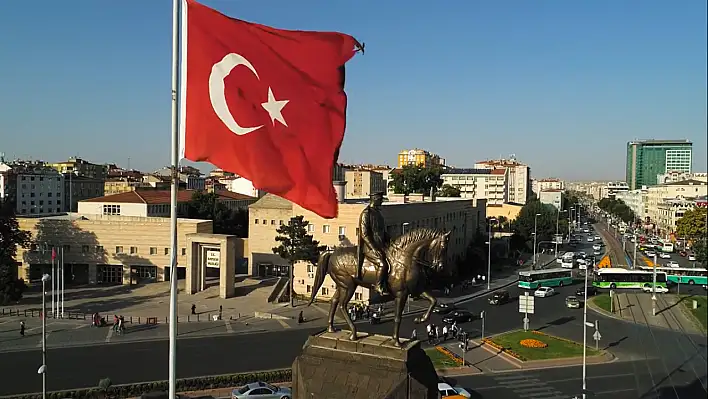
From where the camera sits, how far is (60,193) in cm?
9688

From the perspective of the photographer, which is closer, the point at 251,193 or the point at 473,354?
the point at 473,354

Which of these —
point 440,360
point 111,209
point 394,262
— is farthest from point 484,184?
point 394,262

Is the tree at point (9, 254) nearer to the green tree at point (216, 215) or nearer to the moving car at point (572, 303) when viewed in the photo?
the green tree at point (216, 215)

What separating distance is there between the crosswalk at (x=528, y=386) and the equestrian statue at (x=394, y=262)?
11.3 m

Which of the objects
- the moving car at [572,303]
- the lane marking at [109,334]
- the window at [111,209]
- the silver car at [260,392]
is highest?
the window at [111,209]

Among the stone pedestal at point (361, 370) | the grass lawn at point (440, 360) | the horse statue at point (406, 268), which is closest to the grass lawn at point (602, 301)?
the grass lawn at point (440, 360)

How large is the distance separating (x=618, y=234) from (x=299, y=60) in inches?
4204

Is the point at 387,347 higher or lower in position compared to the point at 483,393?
higher

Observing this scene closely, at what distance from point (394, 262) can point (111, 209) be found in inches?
1983

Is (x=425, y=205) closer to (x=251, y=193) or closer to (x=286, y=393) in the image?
(x=286, y=393)

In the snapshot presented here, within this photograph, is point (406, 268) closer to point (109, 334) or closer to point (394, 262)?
point (394, 262)

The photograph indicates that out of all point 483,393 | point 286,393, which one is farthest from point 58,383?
point 483,393

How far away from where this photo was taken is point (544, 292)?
1750 inches

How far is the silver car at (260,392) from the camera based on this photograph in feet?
65.1
